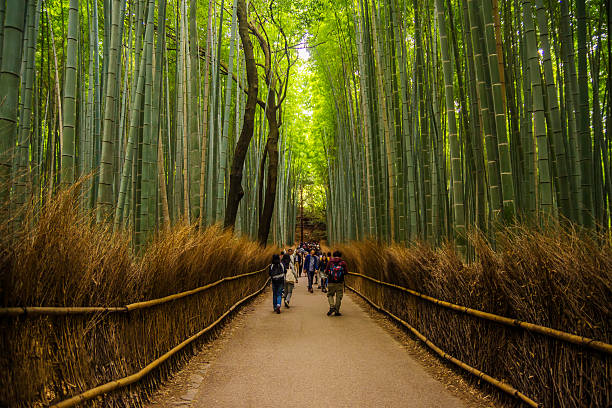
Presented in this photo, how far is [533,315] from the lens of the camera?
8.50 ft

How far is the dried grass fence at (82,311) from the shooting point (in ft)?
5.60

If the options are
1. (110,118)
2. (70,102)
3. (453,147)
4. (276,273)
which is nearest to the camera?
(70,102)

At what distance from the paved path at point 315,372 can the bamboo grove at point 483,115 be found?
1.39 metres

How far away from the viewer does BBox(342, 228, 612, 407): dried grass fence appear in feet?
6.78

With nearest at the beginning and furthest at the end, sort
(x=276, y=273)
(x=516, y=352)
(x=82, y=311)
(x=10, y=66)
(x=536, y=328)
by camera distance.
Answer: (x=10, y=66)
(x=82, y=311)
(x=536, y=328)
(x=516, y=352)
(x=276, y=273)

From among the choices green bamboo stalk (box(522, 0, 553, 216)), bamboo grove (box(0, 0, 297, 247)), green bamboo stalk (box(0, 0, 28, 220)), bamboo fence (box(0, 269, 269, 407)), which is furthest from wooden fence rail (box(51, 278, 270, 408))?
green bamboo stalk (box(522, 0, 553, 216))

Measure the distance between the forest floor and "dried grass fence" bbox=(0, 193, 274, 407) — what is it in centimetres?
33

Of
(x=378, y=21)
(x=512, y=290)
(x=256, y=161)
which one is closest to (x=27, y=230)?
(x=512, y=290)

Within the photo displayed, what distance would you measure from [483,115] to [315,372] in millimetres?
2586

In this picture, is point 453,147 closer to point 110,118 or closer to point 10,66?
point 110,118

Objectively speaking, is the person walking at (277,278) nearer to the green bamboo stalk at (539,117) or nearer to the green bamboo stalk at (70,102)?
the green bamboo stalk at (70,102)

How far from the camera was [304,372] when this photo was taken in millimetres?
3875

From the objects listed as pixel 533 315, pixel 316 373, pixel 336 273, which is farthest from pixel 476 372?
pixel 336 273

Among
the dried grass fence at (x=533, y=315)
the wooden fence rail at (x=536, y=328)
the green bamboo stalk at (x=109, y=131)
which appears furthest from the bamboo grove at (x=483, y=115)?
the green bamboo stalk at (x=109, y=131)
